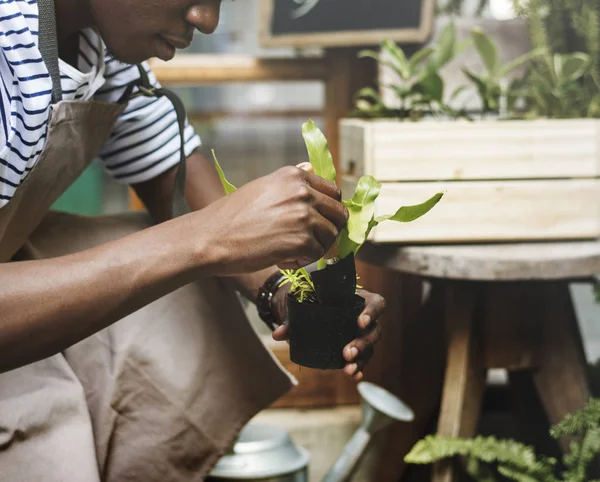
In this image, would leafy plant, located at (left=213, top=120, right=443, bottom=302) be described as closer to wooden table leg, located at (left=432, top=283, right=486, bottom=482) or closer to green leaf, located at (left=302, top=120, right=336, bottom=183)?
green leaf, located at (left=302, top=120, right=336, bottom=183)

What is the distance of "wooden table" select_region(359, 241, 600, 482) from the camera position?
1.52 m

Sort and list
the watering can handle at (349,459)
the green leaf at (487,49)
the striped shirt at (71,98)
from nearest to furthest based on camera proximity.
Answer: the striped shirt at (71,98)
the watering can handle at (349,459)
the green leaf at (487,49)

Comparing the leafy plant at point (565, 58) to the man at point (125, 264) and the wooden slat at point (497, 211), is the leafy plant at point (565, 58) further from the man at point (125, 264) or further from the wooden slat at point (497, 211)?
the man at point (125, 264)

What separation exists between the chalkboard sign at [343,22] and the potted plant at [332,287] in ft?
3.65

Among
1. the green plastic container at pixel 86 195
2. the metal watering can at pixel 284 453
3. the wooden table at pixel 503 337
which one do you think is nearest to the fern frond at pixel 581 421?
the wooden table at pixel 503 337

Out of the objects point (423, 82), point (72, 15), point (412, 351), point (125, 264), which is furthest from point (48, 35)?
point (412, 351)

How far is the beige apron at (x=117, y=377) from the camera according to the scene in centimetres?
105

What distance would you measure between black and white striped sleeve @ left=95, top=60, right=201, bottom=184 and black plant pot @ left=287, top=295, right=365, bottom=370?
50 cm


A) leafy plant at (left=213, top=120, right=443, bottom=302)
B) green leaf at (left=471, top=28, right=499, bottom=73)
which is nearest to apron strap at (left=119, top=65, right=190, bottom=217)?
leafy plant at (left=213, top=120, right=443, bottom=302)

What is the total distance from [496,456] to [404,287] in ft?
1.86

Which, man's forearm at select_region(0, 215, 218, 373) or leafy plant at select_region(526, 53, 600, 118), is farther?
leafy plant at select_region(526, 53, 600, 118)

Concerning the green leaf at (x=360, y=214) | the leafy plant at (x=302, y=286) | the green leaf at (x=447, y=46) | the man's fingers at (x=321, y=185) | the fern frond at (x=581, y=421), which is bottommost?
the fern frond at (x=581, y=421)

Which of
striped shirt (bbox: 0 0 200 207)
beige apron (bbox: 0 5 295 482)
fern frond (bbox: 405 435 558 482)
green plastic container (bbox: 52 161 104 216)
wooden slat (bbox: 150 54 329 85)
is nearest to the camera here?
striped shirt (bbox: 0 0 200 207)

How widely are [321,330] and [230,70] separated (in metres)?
1.26
